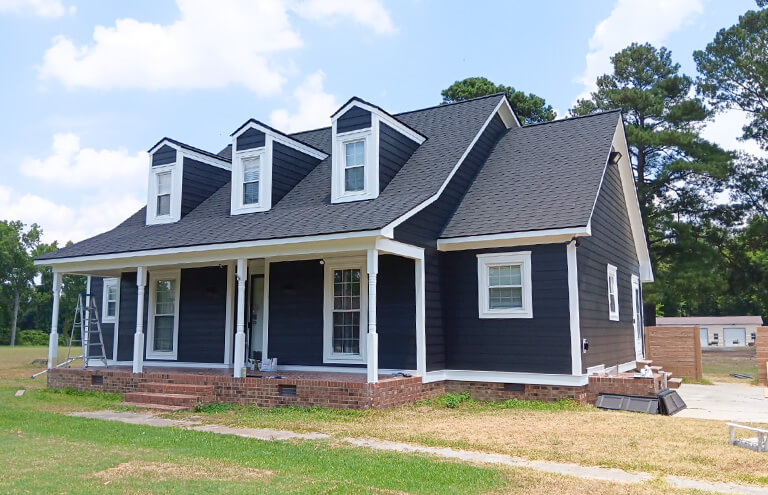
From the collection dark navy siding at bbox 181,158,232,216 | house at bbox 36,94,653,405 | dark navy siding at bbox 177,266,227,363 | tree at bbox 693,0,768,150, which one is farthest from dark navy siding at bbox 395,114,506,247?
tree at bbox 693,0,768,150

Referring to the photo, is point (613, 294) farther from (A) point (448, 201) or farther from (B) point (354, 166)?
(B) point (354, 166)

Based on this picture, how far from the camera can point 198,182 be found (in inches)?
658

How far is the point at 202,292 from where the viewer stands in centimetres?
1530

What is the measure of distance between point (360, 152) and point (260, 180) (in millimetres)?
2655

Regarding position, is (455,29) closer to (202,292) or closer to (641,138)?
(202,292)

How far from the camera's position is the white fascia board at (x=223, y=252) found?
1112 centimetres

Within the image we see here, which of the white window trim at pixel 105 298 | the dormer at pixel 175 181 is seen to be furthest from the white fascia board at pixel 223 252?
the white window trim at pixel 105 298

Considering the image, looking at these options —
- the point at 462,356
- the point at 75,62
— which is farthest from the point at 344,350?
the point at 75,62

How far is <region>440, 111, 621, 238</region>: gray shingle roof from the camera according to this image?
1216 cm

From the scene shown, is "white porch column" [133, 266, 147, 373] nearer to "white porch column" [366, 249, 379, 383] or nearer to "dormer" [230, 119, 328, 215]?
"dormer" [230, 119, 328, 215]

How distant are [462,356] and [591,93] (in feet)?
70.3

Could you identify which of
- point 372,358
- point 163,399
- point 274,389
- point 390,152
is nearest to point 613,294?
point 390,152

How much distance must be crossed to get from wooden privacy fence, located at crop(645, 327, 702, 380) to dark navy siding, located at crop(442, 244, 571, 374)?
7820mm

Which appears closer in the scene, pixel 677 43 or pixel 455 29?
pixel 455 29
